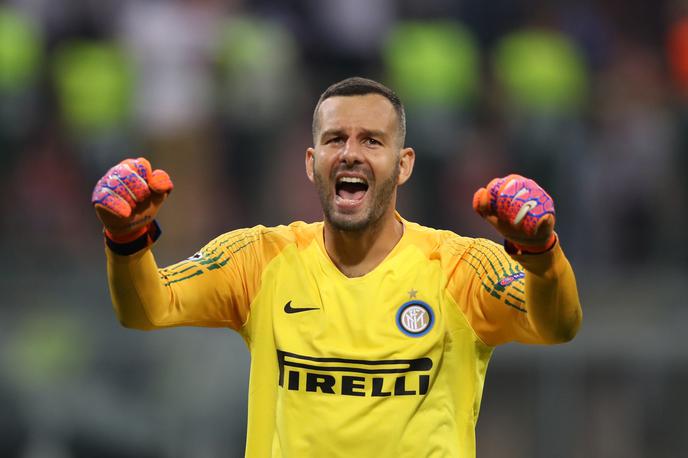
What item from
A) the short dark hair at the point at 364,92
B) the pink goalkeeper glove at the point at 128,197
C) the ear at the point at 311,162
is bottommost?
the pink goalkeeper glove at the point at 128,197

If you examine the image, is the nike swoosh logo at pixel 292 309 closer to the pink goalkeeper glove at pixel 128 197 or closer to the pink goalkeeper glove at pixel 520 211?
the pink goalkeeper glove at pixel 128 197

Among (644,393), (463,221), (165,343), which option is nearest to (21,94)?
(165,343)

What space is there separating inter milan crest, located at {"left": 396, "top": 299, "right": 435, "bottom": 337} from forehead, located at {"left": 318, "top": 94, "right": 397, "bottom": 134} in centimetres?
64

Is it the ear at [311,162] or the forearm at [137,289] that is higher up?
the ear at [311,162]

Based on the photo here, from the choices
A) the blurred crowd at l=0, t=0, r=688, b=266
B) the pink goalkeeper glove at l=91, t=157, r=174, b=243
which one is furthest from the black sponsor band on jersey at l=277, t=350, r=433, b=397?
the blurred crowd at l=0, t=0, r=688, b=266

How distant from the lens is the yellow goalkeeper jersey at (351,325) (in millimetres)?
4320

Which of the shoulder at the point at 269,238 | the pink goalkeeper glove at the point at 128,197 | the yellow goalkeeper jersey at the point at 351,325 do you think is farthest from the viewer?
the shoulder at the point at 269,238

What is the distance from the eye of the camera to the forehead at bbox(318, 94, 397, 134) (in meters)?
4.57

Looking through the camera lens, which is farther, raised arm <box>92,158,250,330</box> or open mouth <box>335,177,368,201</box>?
open mouth <box>335,177,368,201</box>

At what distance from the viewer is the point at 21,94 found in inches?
407

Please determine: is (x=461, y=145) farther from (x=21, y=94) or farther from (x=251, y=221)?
(x=21, y=94)

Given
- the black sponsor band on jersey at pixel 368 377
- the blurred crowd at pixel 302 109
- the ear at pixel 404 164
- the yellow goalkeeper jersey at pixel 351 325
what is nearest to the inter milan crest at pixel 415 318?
the yellow goalkeeper jersey at pixel 351 325

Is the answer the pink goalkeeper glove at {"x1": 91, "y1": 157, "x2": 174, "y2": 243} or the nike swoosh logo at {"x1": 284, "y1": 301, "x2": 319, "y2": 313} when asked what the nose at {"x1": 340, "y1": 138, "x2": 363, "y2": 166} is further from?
the pink goalkeeper glove at {"x1": 91, "y1": 157, "x2": 174, "y2": 243}

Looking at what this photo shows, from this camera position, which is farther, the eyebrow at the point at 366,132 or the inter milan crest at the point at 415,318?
the eyebrow at the point at 366,132
